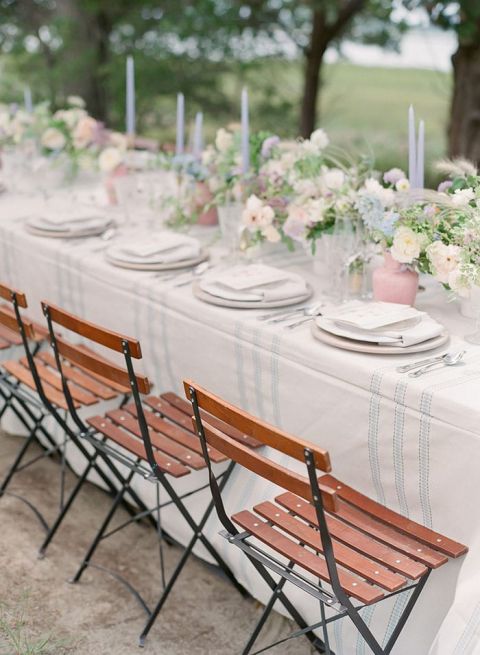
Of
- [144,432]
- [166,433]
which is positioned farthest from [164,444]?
[144,432]

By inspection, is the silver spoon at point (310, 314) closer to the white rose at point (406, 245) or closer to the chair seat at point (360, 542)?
the white rose at point (406, 245)

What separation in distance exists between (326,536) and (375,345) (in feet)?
1.98

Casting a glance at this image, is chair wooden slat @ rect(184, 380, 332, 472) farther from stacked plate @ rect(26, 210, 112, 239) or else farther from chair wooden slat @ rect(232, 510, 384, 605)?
stacked plate @ rect(26, 210, 112, 239)

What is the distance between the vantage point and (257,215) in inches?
117

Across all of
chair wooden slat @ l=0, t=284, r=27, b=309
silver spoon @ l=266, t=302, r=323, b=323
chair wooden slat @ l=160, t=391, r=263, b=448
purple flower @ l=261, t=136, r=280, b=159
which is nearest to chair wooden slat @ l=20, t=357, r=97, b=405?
chair wooden slat @ l=160, t=391, r=263, b=448

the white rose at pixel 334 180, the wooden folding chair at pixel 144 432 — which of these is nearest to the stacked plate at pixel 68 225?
the wooden folding chair at pixel 144 432

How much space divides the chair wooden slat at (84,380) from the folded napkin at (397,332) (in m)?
0.90

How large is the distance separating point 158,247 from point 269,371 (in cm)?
84

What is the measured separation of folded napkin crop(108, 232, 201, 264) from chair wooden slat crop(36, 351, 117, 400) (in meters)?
0.44

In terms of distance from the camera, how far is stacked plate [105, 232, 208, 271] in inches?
123

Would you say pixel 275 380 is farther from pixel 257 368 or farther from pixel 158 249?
pixel 158 249

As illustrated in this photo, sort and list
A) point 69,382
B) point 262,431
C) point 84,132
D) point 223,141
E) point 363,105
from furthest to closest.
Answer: point 363,105
point 84,132
point 223,141
point 69,382
point 262,431

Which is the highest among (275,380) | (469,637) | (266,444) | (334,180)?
(334,180)

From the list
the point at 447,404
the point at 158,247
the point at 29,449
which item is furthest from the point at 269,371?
the point at 29,449
